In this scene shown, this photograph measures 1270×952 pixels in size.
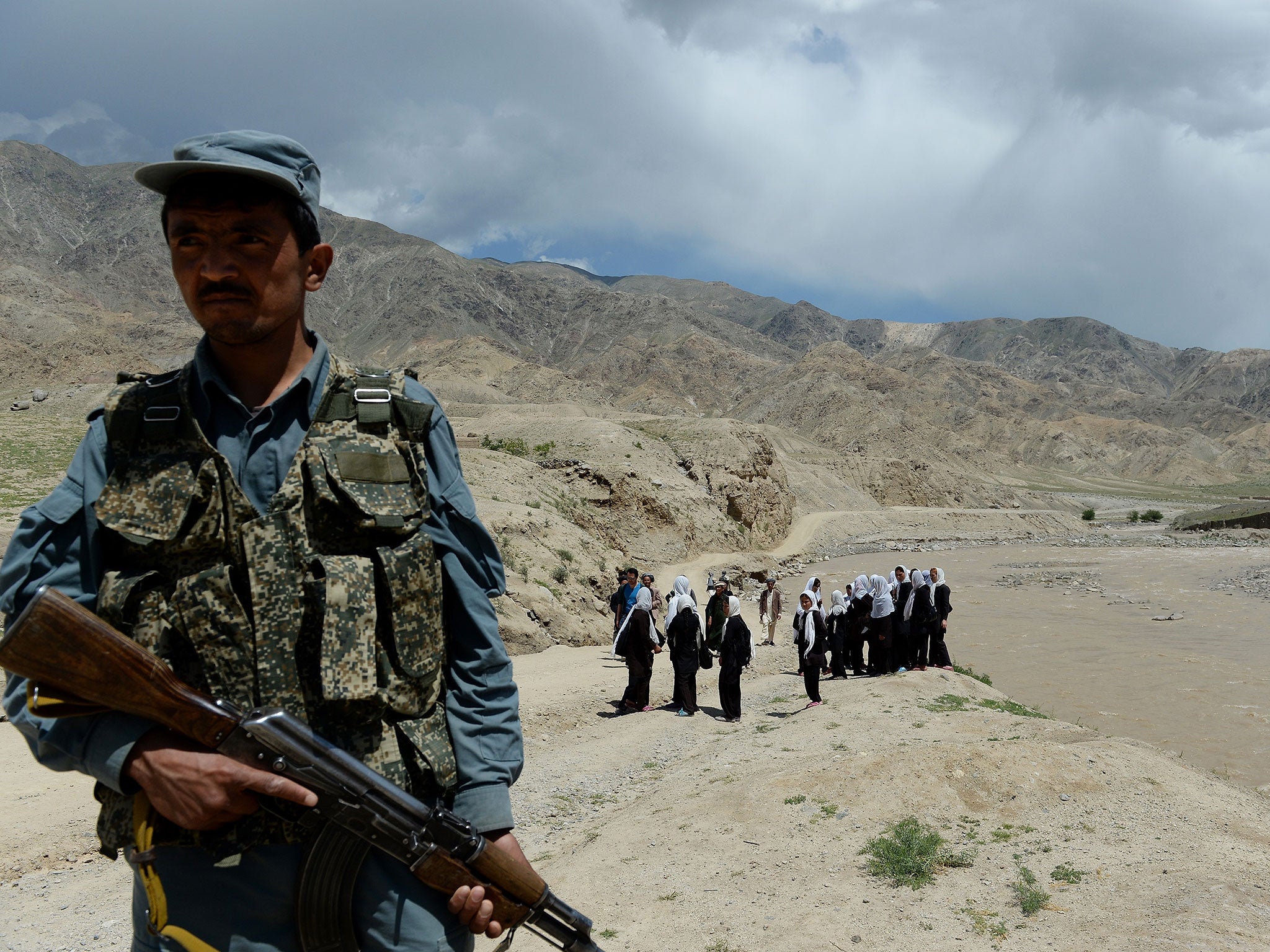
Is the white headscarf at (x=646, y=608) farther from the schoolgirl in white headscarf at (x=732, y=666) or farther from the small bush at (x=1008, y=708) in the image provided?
the small bush at (x=1008, y=708)

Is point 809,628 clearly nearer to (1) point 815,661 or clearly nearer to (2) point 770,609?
(1) point 815,661

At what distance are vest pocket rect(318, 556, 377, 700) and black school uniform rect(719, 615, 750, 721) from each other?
9835 millimetres

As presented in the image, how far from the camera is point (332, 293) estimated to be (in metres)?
130

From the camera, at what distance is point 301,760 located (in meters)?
1.56

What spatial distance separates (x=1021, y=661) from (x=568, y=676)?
10799mm

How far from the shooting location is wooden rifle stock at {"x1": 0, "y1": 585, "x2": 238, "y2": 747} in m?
1.45

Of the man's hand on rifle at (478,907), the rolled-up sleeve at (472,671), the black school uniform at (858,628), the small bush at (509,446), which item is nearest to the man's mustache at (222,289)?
the rolled-up sleeve at (472,671)

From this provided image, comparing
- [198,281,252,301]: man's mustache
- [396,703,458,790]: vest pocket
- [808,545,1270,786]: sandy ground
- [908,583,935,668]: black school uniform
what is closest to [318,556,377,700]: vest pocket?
[396,703,458,790]: vest pocket

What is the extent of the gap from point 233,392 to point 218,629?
50 centimetres

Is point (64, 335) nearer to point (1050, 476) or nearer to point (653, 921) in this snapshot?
point (653, 921)

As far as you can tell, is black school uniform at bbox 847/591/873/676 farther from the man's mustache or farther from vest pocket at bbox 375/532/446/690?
the man's mustache

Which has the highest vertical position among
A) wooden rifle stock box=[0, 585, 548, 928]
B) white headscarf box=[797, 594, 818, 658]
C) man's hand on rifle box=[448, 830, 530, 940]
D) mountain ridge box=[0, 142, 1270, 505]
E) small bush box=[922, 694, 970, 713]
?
mountain ridge box=[0, 142, 1270, 505]

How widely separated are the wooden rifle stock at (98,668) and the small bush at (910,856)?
16.6 feet

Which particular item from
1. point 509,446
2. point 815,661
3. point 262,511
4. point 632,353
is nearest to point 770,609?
point 815,661
